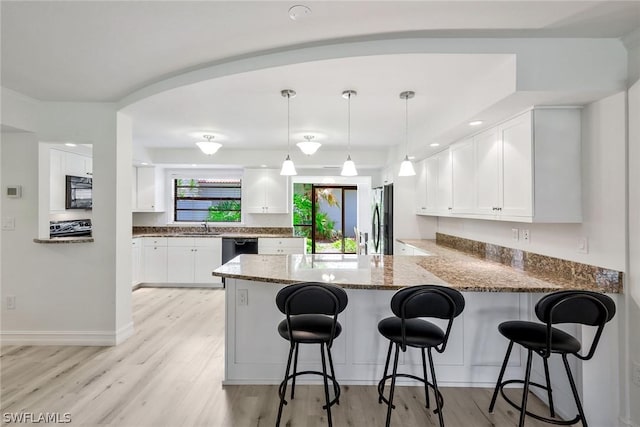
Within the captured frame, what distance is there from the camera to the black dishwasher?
5441 millimetres

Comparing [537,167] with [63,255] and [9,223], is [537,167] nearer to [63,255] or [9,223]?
[63,255]

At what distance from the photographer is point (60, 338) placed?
3195mm

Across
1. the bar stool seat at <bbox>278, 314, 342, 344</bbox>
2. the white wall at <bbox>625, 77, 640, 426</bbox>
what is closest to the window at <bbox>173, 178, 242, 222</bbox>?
the bar stool seat at <bbox>278, 314, 342, 344</bbox>

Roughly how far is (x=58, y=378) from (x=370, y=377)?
250 cm

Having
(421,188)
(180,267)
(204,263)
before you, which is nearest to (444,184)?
(421,188)

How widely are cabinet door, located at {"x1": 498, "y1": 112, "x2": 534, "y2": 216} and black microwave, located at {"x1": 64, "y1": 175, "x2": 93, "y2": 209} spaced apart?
4.67 m

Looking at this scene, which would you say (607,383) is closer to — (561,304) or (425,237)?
(561,304)

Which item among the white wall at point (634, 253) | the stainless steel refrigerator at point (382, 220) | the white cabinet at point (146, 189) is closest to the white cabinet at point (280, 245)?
the stainless steel refrigerator at point (382, 220)

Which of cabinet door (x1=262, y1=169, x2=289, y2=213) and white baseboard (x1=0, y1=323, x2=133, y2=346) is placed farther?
cabinet door (x1=262, y1=169, x2=289, y2=213)

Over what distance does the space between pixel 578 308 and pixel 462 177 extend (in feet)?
6.33

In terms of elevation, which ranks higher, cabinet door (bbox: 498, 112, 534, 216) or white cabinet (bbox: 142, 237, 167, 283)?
cabinet door (bbox: 498, 112, 534, 216)

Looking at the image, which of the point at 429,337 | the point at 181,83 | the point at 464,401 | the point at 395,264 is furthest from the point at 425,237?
the point at 181,83

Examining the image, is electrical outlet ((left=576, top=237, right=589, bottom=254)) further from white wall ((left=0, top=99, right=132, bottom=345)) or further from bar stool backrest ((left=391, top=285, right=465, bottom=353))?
white wall ((left=0, top=99, right=132, bottom=345))

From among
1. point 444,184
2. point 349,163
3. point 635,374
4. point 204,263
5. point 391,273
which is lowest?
point 635,374
